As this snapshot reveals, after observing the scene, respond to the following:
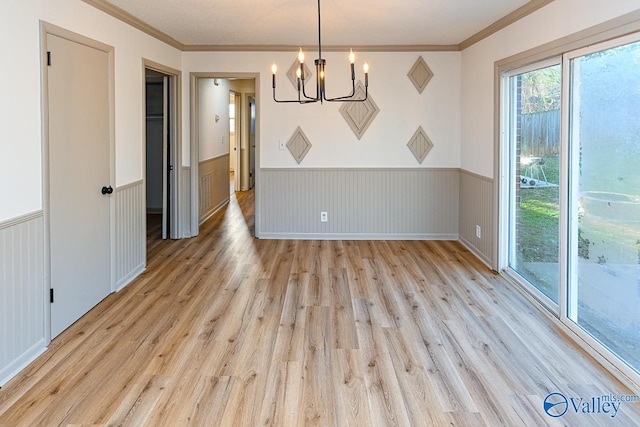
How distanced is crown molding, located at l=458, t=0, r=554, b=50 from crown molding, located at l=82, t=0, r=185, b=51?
3.27 m

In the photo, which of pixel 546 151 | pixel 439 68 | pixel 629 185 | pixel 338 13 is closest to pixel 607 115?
pixel 629 185

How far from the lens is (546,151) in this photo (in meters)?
3.81

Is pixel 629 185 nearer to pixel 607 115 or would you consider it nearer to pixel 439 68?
pixel 607 115

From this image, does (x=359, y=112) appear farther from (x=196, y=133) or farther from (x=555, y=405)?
(x=555, y=405)

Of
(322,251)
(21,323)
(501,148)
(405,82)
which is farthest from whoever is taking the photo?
(405,82)

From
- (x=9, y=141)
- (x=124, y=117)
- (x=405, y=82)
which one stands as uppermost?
(x=405, y=82)

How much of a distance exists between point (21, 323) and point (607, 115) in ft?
11.8

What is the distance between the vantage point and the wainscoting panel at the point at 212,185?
23.2ft

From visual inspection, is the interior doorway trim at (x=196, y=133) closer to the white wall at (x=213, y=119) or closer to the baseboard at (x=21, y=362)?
the white wall at (x=213, y=119)

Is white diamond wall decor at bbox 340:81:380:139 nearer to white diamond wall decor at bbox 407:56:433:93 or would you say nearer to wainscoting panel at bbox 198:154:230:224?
white diamond wall decor at bbox 407:56:433:93

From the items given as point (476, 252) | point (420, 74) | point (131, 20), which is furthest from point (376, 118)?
point (131, 20)

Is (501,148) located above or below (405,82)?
below

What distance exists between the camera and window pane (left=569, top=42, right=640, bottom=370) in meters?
2.69

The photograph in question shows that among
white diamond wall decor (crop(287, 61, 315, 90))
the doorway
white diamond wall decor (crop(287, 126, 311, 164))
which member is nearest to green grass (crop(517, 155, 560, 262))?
white diamond wall decor (crop(287, 126, 311, 164))
